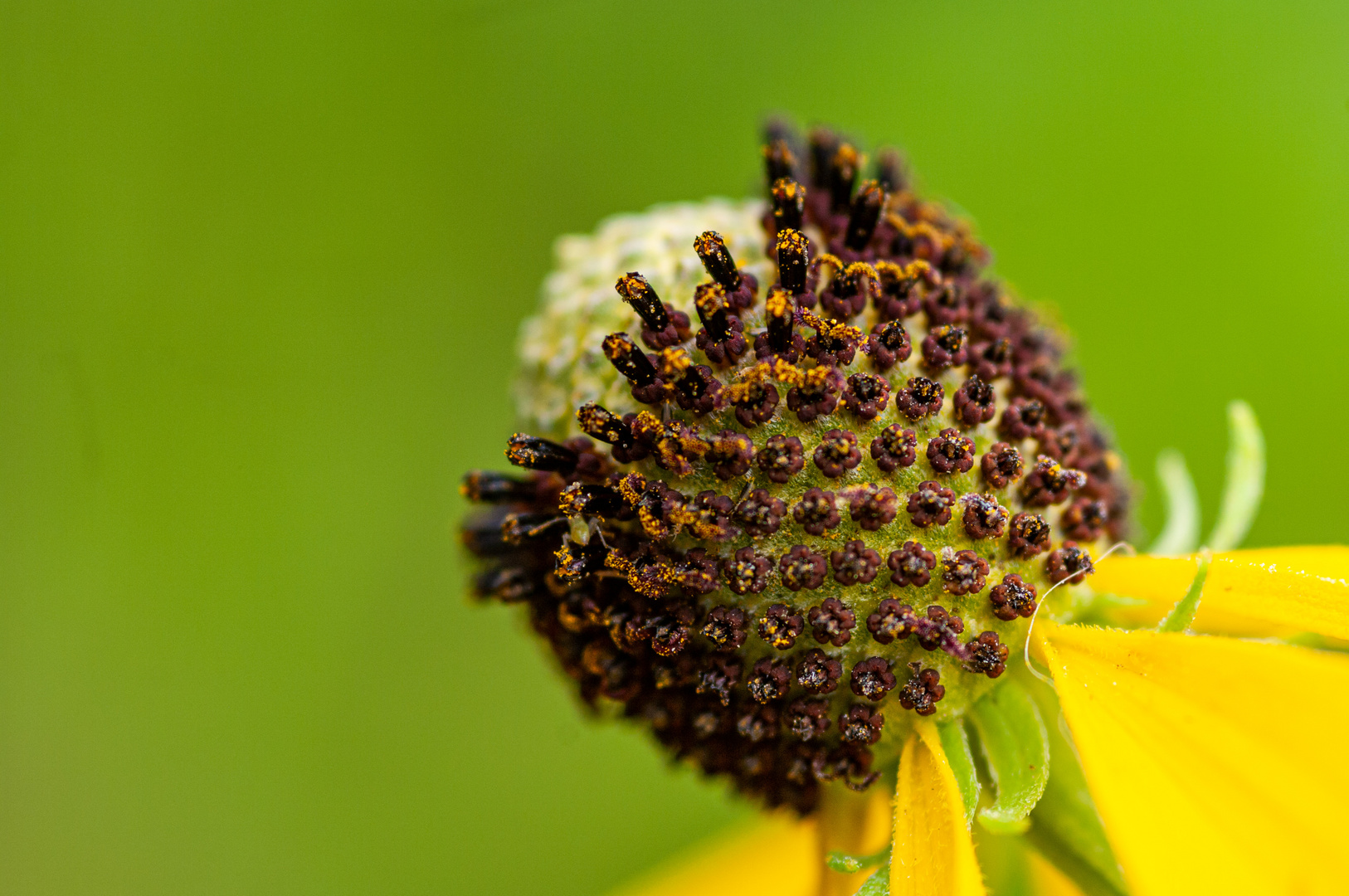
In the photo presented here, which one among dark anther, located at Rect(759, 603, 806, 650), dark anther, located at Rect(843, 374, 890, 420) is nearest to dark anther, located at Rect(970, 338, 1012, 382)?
dark anther, located at Rect(843, 374, 890, 420)

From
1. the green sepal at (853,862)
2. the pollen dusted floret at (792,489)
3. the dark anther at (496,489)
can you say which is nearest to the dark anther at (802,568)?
the pollen dusted floret at (792,489)

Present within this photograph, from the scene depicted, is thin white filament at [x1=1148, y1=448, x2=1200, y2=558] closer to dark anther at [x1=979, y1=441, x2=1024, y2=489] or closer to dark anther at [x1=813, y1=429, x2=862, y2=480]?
dark anther at [x1=979, y1=441, x2=1024, y2=489]

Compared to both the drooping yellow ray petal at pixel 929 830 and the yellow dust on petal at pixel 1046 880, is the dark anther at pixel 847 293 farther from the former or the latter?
the yellow dust on petal at pixel 1046 880

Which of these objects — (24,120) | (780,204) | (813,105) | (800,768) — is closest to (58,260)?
(24,120)

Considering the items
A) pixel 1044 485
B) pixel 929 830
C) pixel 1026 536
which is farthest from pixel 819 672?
pixel 1044 485

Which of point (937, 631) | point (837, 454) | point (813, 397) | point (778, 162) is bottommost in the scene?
point (937, 631)

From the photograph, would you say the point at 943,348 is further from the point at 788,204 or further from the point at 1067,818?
the point at 1067,818
